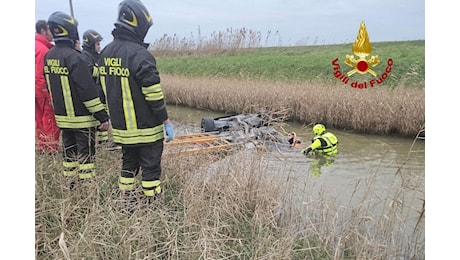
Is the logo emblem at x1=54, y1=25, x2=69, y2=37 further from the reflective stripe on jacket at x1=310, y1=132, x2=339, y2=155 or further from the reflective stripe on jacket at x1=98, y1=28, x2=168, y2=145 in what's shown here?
the reflective stripe on jacket at x1=310, y1=132, x2=339, y2=155

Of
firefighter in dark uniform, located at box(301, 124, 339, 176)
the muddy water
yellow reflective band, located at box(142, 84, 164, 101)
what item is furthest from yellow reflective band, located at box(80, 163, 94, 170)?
firefighter in dark uniform, located at box(301, 124, 339, 176)

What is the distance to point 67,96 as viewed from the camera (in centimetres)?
339

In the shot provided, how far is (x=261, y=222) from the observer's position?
280 cm

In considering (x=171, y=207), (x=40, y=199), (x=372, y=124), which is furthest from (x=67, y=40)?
(x=372, y=124)

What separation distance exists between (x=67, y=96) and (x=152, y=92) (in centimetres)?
107

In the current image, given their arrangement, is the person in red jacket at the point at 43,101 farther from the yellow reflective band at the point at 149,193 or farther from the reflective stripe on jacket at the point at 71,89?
the yellow reflective band at the point at 149,193

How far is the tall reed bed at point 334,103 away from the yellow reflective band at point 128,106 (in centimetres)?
365

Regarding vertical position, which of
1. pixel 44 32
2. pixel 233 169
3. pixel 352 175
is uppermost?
pixel 44 32

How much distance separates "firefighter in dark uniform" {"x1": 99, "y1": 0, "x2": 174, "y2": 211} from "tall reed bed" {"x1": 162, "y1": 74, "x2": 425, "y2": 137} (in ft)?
11.6

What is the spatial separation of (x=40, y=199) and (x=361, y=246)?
97.2 inches

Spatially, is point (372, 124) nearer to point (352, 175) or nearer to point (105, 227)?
point (352, 175)

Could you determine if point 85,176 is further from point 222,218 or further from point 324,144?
point 324,144

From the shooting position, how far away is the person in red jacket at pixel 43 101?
3920 mm

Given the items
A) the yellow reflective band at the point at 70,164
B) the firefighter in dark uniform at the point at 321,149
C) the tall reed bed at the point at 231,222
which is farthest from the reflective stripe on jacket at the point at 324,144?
the yellow reflective band at the point at 70,164
